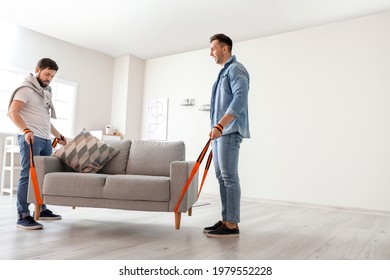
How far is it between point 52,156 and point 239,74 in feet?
5.48

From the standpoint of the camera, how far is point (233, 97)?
7.20ft

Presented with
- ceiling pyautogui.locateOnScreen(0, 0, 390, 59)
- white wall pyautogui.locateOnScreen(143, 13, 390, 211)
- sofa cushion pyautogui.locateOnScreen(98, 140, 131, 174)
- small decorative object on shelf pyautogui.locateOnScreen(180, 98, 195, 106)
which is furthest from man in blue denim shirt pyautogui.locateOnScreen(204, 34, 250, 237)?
small decorative object on shelf pyautogui.locateOnScreen(180, 98, 195, 106)

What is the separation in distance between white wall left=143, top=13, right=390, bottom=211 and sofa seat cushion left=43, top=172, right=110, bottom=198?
283 centimetres

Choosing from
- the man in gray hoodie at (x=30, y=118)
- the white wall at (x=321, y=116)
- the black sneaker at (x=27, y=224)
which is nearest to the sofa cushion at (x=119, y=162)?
the man in gray hoodie at (x=30, y=118)

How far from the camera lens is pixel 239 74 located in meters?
2.17

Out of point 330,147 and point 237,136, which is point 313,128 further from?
point 237,136

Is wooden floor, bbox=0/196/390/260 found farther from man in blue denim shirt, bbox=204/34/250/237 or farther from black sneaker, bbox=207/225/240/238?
man in blue denim shirt, bbox=204/34/250/237

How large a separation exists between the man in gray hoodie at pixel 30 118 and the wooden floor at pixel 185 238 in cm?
18

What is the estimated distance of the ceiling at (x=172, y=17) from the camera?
3807mm

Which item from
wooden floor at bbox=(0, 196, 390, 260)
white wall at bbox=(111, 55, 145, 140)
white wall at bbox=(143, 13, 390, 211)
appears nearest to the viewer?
wooden floor at bbox=(0, 196, 390, 260)

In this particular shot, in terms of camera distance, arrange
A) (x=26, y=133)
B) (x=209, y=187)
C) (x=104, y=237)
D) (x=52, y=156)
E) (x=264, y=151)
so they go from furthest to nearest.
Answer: (x=209, y=187), (x=264, y=151), (x=52, y=156), (x=26, y=133), (x=104, y=237)

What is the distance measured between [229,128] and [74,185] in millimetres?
1240

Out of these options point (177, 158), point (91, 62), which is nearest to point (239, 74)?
point (177, 158)

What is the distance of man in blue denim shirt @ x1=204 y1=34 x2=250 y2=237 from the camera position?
2.11m
